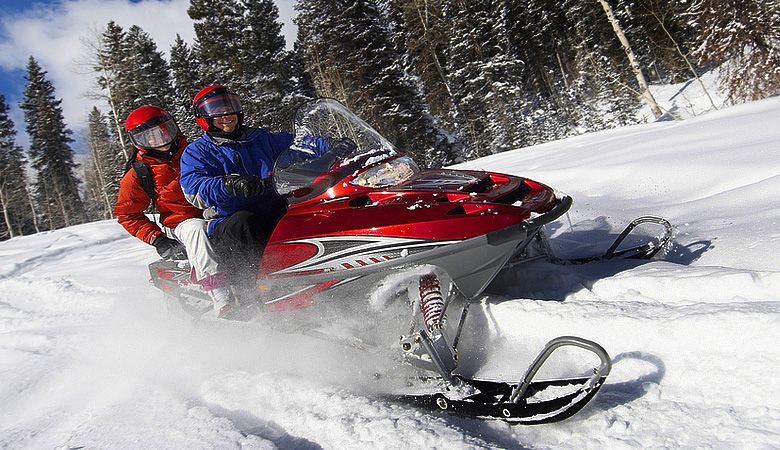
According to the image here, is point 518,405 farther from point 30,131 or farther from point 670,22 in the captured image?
point 30,131

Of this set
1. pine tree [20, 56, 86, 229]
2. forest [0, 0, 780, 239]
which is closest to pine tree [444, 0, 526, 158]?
forest [0, 0, 780, 239]

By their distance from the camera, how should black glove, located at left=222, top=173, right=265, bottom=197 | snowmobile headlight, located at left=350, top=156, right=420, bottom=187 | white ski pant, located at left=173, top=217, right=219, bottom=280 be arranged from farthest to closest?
1. white ski pant, located at left=173, top=217, right=219, bottom=280
2. black glove, located at left=222, top=173, right=265, bottom=197
3. snowmobile headlight, located at left=350, top=156, right=420, bottom=187

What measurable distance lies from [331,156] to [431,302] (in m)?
1.09

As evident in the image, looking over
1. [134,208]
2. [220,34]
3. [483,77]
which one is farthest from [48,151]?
[134,208]

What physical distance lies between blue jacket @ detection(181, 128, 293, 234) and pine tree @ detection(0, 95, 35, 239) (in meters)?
31.7

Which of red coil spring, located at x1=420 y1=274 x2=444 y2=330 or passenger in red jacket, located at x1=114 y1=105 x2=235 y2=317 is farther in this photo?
passenger in red jacket, located at x1=114 y1=105 x2=235 y2=317

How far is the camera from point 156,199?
157 inches

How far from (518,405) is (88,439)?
6.90 feet

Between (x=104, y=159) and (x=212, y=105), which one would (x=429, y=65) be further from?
(x=104, y=159)

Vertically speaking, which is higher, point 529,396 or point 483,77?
point 483,77

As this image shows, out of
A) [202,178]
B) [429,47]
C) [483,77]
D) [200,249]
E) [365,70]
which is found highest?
[429,47]

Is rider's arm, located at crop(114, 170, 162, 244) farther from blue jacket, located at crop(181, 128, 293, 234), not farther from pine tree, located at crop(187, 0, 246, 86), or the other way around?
pine tree, located at crop(187, 0, 246, 86)

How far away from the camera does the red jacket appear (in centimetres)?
395

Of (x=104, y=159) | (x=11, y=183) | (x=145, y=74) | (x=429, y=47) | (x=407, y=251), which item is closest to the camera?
(x=407, y=251)
